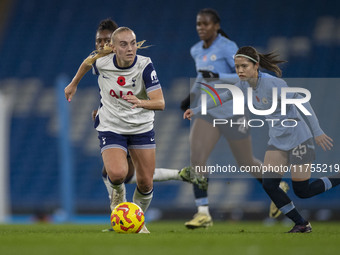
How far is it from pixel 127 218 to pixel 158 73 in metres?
9.37

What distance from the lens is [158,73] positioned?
50.4 ft

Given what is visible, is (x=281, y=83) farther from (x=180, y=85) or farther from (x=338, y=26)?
(x=338, y=26)

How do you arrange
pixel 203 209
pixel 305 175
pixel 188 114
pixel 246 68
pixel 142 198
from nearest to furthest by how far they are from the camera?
pixel 305 175 < pixel 246 68 < pixel 142 198 < pixel 188 114 < pixel 203 209

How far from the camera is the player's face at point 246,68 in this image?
264 inches

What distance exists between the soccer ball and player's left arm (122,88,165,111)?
34.8 inches

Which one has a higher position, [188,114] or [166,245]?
[188,114]

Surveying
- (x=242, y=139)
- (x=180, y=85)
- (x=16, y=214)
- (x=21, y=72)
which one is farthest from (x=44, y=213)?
(x=242, y=139)

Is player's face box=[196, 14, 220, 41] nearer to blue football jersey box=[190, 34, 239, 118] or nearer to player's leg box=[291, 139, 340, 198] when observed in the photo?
blue football jersey box=[190, 34, 239, 118]

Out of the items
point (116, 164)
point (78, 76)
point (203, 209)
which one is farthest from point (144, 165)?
point (203, 209)

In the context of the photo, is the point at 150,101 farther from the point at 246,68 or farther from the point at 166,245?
the point at 166,245

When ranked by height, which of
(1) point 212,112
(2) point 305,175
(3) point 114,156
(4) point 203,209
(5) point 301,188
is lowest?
(4) point 203,209

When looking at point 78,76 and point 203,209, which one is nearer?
point 78,76

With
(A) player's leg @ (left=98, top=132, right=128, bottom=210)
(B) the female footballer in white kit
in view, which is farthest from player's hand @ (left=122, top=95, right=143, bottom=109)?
(A) player's leg @ (left=98, top=132, right=128, bottom=210)

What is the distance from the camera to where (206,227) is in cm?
771
